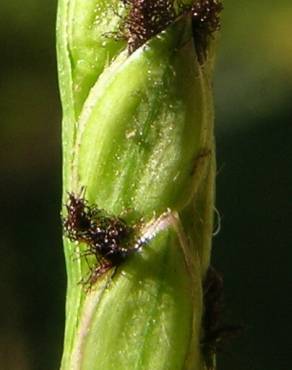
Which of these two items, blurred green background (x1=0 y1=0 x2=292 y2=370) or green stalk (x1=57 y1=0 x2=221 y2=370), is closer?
green stalk (x1=57 y1=0 x2=221 y2=370)
